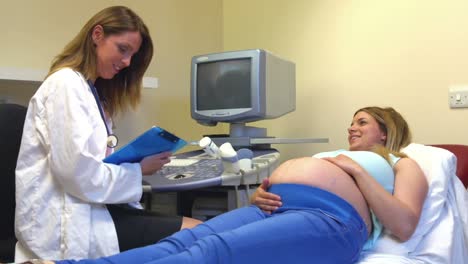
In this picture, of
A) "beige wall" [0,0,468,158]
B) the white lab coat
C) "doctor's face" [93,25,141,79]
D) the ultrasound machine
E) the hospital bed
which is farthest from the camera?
"beige wall" [0,0,468,158]

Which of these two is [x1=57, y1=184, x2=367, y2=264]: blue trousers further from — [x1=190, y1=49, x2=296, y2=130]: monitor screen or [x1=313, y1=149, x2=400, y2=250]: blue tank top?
[x1=190, y1=49, x2=296, y2=130]: monitor screen

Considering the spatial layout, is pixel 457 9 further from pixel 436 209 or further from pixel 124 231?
pixel 124 231

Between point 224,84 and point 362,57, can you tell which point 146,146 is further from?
point 362,57

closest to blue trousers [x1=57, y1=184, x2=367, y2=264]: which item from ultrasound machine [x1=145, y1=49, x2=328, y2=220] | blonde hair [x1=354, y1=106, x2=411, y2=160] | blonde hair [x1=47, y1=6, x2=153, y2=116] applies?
ultrasound machine [x1=145, y1=49, x2=328, y2=220]

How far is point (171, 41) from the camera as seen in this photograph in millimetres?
2660

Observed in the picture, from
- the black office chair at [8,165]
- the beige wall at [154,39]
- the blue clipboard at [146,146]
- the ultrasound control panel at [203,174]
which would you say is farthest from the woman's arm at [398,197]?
the beige wall at [154,39]

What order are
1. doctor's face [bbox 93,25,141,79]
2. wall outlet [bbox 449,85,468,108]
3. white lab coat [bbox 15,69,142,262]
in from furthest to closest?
1. wall outlet [bbox 449,85,468,108]
2. doctor's face [bbox 93,25,141,79]
3. white lab coat [bbox 15,69,142,262]

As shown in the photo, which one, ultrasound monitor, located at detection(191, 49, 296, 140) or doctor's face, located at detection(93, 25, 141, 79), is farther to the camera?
ultrasound monitor, located at detection(191, 49, 296, 140)

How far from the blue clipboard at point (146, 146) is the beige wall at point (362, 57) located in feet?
3.99

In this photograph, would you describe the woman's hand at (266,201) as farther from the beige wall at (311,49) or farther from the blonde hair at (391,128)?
the beige wall at (311,49)

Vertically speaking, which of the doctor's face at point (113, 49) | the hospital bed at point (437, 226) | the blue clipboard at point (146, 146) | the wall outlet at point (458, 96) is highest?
the doctor's face at point (113, 49)

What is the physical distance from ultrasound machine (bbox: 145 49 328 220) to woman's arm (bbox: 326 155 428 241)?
38cm

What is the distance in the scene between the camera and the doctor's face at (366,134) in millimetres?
1646

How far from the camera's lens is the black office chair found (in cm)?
133
